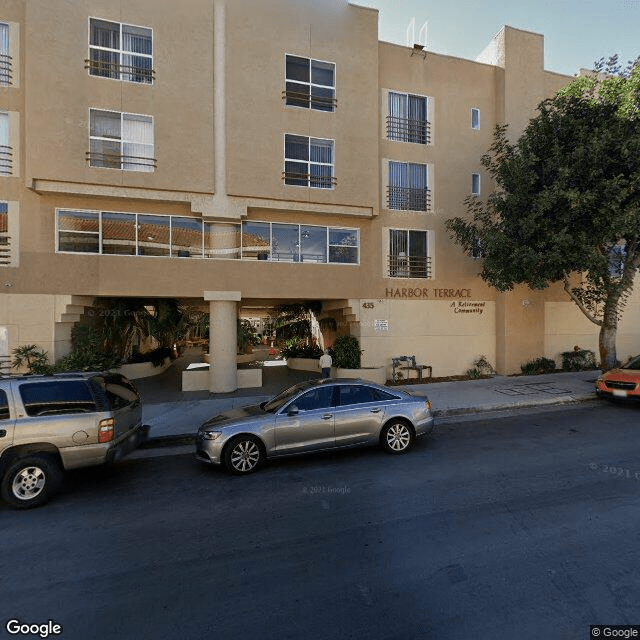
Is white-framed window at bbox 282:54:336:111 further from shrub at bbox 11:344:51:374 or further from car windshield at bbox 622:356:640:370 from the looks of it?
car windshield at bbox 622:356:640:370

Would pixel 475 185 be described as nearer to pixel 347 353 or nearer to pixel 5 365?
pixel 347 353

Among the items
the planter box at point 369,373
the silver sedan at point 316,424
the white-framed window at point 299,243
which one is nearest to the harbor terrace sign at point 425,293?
the white-framed window at point 299,243

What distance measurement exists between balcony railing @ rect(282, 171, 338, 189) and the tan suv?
981 cm

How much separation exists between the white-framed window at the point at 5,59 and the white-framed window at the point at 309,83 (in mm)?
8664

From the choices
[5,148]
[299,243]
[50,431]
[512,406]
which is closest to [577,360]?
[512,406]

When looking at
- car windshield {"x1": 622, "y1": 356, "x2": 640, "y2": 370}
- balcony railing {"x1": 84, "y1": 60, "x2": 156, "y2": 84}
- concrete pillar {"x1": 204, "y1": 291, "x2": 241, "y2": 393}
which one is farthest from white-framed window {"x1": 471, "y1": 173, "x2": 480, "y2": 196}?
balcony railing {"x1": 84, "y1": 60, "x2": 156, "y2": 84}

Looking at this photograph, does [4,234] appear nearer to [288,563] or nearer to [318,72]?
[318,72]

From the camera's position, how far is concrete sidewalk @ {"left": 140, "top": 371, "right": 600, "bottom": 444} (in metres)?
9.63

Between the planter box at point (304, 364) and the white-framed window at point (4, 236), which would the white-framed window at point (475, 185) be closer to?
the planter box at point (304, 364)

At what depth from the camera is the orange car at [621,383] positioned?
10.1 metres

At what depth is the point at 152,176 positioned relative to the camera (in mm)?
12156

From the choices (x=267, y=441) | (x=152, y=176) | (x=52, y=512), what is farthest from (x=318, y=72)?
(x=52, y=512)

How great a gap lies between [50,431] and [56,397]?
51 centimetres

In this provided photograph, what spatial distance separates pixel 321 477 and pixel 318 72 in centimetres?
1393
